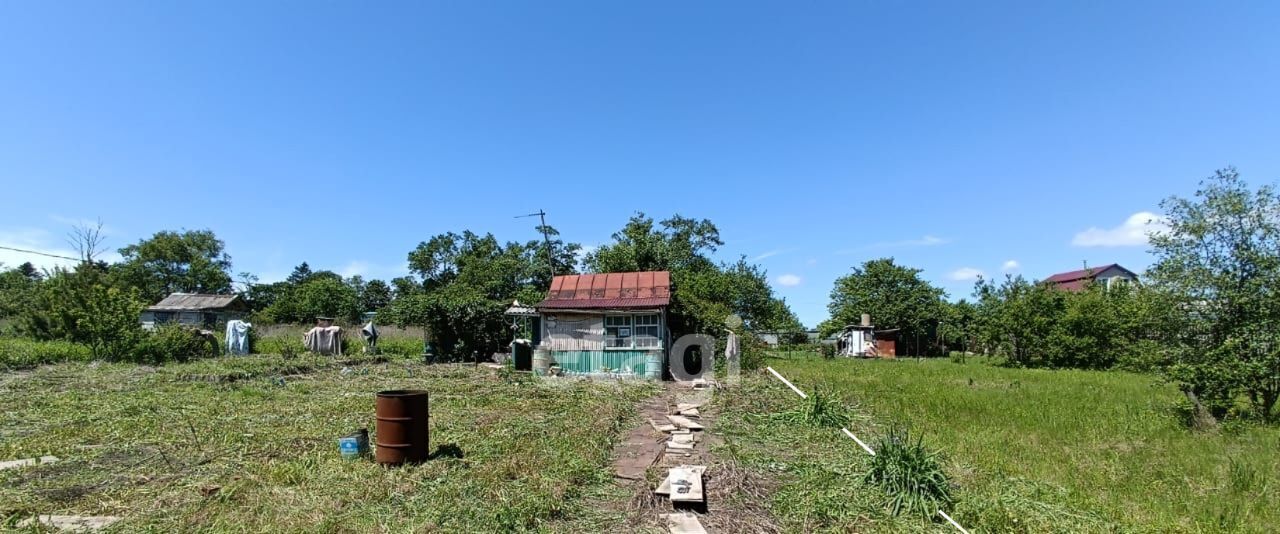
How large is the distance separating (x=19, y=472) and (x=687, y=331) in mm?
15609

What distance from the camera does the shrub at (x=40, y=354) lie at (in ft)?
48.7

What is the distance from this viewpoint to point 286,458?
5832mm

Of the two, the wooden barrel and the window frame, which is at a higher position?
the window frame

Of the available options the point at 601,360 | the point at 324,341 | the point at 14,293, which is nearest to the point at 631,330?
the point at 601,360

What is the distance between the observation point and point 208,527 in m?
4.04

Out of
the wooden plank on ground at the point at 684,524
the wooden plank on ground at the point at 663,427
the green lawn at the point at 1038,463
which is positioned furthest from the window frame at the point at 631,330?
the wooden plank on ground at the point at 684,524

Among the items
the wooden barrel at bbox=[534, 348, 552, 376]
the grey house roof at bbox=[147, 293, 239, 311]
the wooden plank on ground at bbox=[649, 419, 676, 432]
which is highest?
the grey house roof at bbox=[147, 293, 239, 311]

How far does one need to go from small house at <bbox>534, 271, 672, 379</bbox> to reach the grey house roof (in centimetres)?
2989

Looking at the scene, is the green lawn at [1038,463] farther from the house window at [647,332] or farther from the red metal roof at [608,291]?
the red metal roof at [608,291]

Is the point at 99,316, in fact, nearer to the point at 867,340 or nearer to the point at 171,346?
the point at 171,346

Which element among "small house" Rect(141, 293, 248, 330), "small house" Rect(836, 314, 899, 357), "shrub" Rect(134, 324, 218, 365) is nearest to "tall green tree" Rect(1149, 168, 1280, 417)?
"shrub" Rect(134, 324, 218, 365)

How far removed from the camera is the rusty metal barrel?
5742 millimetres

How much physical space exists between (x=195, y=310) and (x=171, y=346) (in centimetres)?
2169

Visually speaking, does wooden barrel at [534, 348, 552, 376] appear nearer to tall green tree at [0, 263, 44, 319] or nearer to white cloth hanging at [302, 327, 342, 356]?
white cloth hanging at [302, 327, 342, 356]
